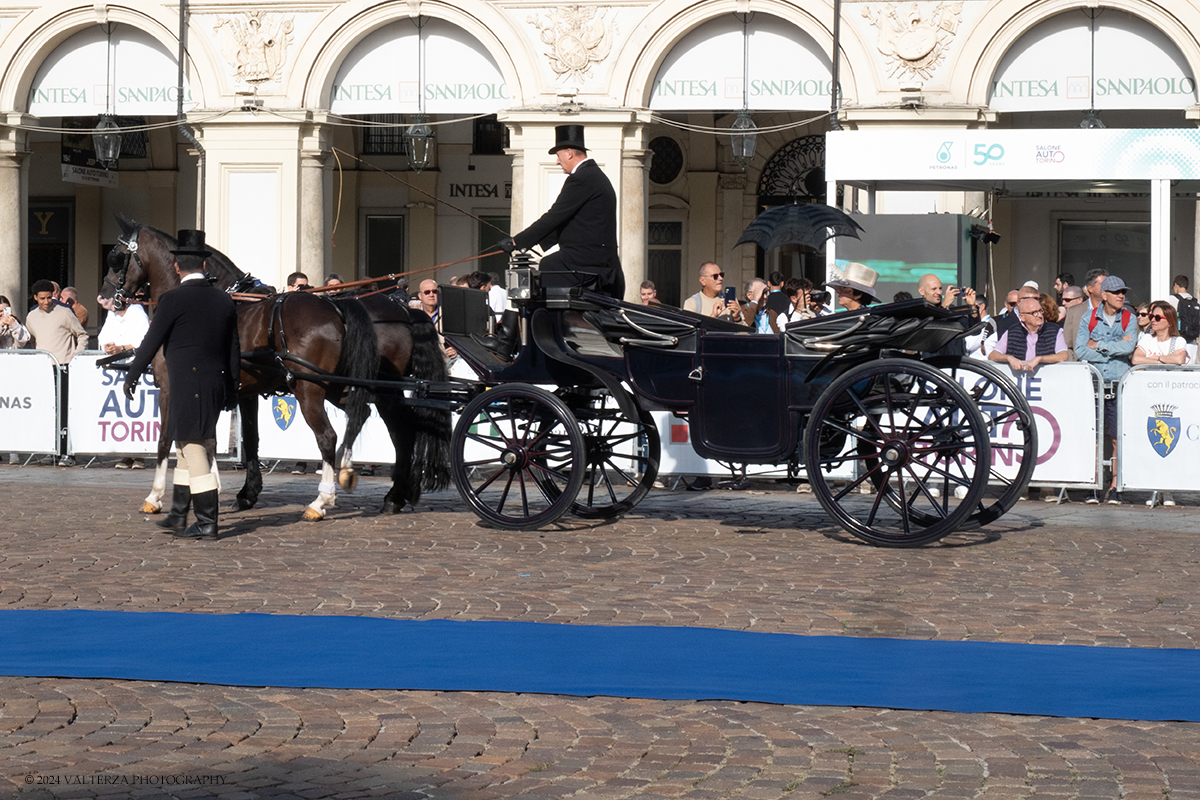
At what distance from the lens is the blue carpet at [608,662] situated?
18.2ft

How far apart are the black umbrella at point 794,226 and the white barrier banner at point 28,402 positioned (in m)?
6.91

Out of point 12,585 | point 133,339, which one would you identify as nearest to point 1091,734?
point 12,585

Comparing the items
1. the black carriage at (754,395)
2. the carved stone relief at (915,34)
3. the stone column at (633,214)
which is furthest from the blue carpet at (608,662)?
the carved stone relief at (915,34)

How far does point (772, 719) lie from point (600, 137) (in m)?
17.8

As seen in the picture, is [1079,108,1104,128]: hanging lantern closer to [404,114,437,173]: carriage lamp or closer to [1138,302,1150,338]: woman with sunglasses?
[1138,302,1150,338]: woman with sunglasses

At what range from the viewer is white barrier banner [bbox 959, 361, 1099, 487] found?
39.8 ft

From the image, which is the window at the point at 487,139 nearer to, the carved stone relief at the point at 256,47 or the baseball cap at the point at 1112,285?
the carved stone relief at the point at 256,47

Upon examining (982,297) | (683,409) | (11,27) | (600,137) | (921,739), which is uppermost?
(11,27)

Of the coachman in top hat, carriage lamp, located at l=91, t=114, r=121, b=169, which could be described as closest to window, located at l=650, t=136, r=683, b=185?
carriage lamp, located at l=91, t=114, r=121, b=169

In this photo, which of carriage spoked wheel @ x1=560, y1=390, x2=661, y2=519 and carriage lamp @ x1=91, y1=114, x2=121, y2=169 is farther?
carriage lamp @ x1=91, y1=114, x2=121, y2=169

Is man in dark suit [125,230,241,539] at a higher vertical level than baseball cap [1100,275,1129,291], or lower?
lower

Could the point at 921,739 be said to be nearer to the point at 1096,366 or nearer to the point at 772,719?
the point at 772,719

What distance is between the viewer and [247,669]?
19.1 ft

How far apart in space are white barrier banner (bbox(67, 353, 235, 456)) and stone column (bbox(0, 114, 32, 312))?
35.1 ft
